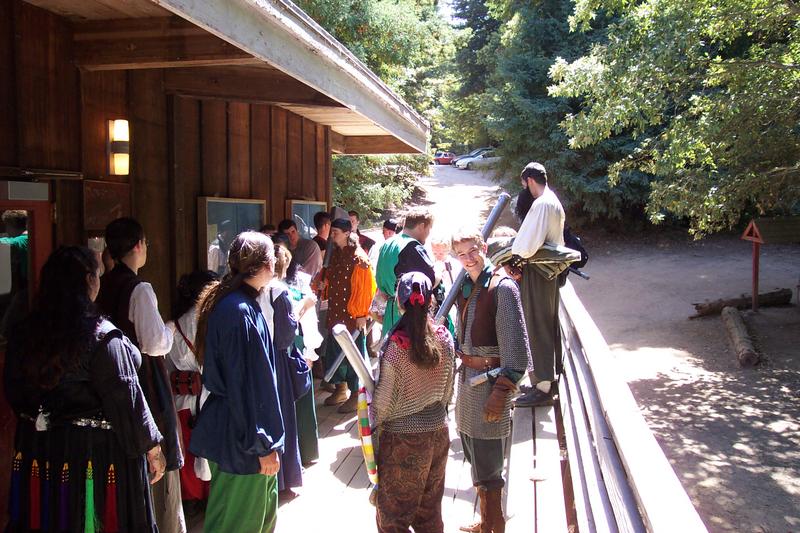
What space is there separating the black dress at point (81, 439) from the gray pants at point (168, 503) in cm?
67

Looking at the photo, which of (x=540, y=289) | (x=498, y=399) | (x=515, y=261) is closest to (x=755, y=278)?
(x=540, y=289)

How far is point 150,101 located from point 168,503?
2927mm

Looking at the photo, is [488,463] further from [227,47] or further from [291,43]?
[227,47]

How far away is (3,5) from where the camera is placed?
136 inches

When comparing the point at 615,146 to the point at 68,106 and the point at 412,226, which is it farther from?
the point at 68,106

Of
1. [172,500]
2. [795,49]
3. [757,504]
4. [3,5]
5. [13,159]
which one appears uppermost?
[795,49]

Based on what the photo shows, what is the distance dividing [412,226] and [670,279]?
1318 cm

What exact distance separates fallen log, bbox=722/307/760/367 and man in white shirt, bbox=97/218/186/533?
27.8ft

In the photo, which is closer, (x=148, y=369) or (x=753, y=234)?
(x=148, y=369)

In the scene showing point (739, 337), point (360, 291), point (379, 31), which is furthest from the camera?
point (379, 31)

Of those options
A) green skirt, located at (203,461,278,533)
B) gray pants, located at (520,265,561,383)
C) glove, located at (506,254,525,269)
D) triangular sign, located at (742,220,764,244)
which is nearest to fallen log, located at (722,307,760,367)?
triangular sign, located at (742,220,764,244)

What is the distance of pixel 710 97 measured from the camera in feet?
28.5

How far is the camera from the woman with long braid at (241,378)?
9.44 feet

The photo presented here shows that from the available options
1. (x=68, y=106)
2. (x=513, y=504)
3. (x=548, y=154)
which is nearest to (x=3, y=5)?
(x=68, y=106)
